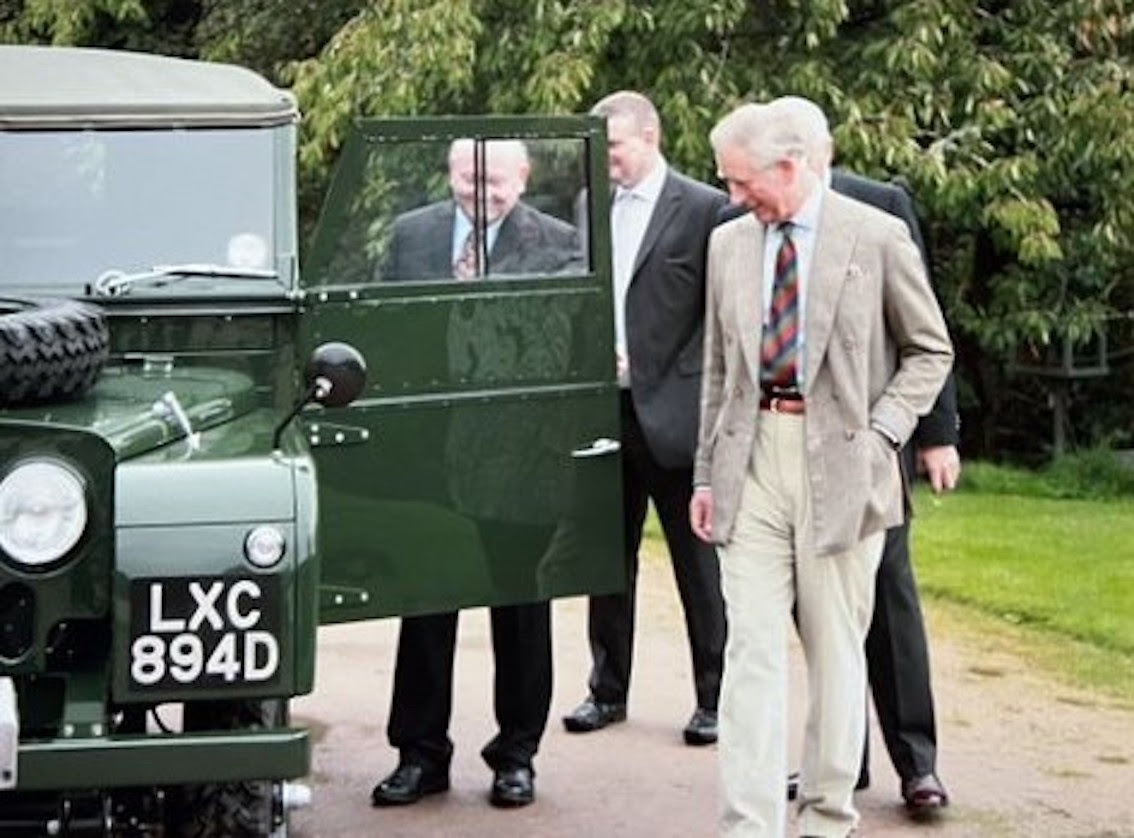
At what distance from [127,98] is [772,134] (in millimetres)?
1843

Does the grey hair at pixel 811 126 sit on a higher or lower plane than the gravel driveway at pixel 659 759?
higher

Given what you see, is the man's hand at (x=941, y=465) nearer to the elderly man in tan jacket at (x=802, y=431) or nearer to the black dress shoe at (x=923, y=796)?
the elderly man in tan jacket at (x=802, y=431)

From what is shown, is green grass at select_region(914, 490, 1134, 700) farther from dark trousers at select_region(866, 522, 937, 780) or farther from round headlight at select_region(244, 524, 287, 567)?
round headlight at select_region(244, 524, 287, 567)

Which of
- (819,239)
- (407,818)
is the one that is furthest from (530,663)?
(819,239)

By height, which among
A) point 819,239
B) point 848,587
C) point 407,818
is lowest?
point 407,818

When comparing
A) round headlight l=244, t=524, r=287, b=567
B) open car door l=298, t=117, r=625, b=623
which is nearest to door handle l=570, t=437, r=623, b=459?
open car door l=298, t=117, r=625, b=623

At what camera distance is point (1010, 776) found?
738 centimetres

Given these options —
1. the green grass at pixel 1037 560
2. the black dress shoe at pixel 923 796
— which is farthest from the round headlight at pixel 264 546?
the green grass at pixel 1037 560

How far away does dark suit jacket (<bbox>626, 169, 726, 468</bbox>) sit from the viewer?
7.23 meters

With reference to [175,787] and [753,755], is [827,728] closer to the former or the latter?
[753,755]

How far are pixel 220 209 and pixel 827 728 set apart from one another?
212cm

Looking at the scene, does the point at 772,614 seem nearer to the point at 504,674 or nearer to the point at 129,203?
the point at 504,674

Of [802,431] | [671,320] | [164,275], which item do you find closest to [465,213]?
[164,275]

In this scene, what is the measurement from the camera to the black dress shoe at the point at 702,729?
7738 mm
